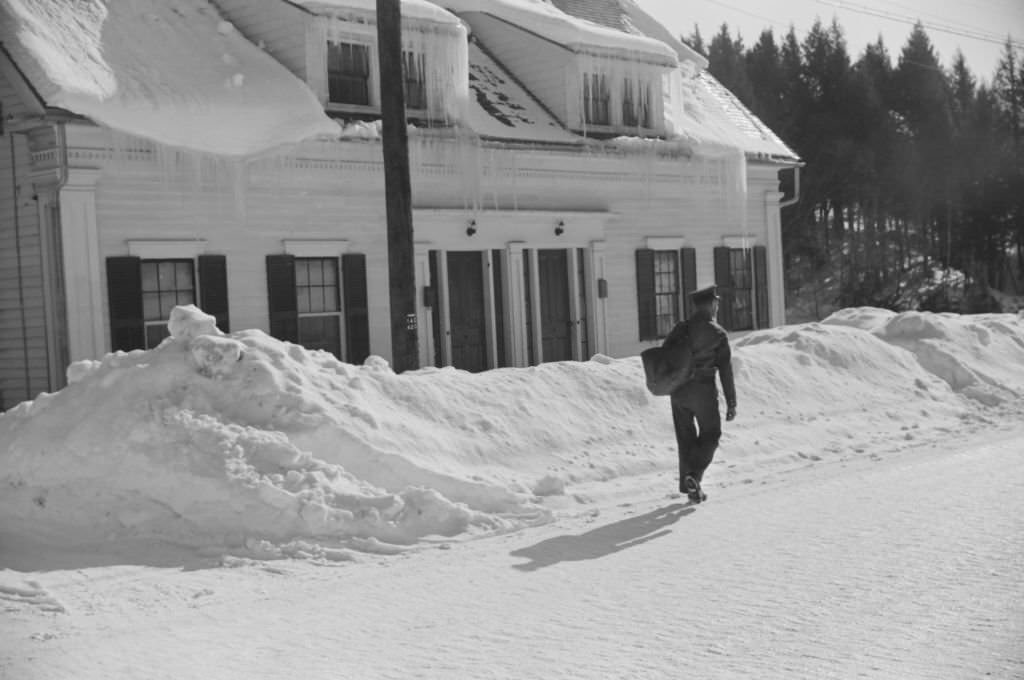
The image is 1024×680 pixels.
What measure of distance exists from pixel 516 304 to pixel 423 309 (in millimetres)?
1921

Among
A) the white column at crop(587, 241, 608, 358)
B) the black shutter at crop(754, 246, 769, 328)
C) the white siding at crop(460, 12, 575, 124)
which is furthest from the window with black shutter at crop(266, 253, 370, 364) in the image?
the black shutter at crop(754, 246, 769, 328)

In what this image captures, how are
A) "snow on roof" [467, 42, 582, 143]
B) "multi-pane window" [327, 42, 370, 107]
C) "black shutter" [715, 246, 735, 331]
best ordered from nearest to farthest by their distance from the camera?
"multi-pane window" [327, 42, 370, 107], "snow on roof" [467, 42, 582, 143], "black shutter" [715, 246, 735, 331]

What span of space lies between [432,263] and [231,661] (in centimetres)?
1289

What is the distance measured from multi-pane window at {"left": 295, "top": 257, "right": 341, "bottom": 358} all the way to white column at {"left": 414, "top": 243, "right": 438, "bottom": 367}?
1.38 metres

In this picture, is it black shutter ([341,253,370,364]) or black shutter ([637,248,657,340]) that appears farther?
black shutter ([637,248,657,340])

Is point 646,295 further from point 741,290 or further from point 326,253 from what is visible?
point 326,253

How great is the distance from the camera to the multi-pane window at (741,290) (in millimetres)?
22922

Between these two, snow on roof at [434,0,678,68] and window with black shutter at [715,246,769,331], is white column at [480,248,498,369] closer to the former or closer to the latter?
snow on roof at [434,0,678,68]

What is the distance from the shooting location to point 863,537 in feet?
25.2

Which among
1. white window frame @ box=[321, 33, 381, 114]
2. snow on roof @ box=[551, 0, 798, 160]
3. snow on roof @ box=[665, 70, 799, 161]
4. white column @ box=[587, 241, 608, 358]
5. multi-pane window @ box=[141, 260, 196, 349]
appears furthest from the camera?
snow on roof @ box=[551, 0, 798, 160]

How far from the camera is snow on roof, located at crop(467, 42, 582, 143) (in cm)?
1850

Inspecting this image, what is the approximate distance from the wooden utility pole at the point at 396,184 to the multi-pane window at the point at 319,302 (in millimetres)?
3650

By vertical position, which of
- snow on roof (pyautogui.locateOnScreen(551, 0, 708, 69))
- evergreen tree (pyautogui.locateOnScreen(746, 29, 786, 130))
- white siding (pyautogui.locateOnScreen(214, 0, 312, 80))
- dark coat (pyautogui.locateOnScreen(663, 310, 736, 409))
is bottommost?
dark coat (pyautogui.locateOnScreen(663, 310, 736, 409))

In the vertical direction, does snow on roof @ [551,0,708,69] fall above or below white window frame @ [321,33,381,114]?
above
